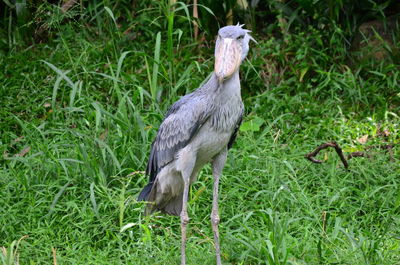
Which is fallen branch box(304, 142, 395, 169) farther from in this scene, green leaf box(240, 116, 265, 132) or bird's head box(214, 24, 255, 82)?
bird's head box(214, 24, 255, 82)

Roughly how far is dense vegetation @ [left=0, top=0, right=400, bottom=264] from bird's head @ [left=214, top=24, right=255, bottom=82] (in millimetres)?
863

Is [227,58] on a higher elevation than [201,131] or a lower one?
higher

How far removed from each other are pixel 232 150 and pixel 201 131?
153 centimetres

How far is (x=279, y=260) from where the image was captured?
166 inches

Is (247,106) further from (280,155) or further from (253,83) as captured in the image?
(280,155)

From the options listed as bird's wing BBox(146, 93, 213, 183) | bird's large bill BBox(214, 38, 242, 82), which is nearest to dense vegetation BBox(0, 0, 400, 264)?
bird's wing BBox(146, 93, 213, 183)

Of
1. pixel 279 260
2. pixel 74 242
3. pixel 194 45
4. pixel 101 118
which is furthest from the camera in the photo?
pixel 194 45

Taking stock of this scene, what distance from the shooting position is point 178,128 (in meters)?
4.42

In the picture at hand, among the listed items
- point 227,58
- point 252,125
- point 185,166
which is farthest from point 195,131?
point 252,125

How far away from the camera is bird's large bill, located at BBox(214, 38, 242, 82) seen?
13.5 ft

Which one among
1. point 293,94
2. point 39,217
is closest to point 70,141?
point 39,217

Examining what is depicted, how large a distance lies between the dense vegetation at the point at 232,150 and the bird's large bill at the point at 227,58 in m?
0.86

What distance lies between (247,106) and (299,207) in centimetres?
168

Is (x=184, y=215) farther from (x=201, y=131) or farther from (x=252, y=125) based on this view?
(x=252, y=125)
